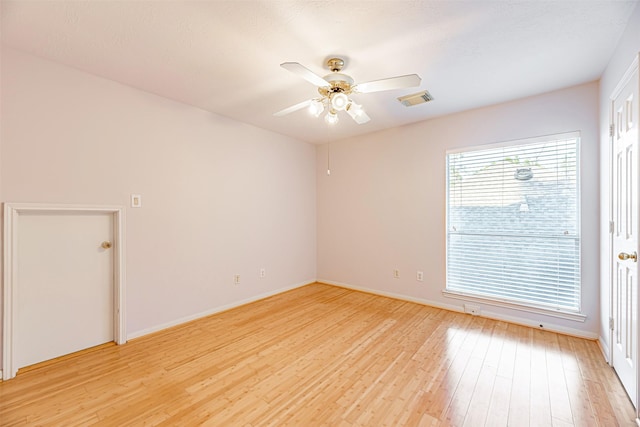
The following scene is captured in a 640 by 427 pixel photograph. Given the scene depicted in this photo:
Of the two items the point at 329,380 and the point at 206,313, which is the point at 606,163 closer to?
the point at 329,380

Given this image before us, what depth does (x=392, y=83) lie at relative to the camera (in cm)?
207

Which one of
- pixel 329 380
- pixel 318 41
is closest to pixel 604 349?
pixel 329 380

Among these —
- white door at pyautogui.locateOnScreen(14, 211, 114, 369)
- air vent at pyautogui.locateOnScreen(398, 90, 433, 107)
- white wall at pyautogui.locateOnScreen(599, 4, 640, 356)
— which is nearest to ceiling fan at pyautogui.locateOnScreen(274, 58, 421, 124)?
air vent at pyautogui.locateOnScreen(398, 90, 433, 107)

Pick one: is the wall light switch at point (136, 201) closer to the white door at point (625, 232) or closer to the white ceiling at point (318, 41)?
the white ceiling at point (318, 41)

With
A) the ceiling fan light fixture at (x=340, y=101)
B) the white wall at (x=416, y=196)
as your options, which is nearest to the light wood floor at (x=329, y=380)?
the white wall at (x=416, y=196)

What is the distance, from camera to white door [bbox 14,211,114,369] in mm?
2330

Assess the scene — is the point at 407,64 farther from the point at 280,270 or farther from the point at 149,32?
the point at 280,270

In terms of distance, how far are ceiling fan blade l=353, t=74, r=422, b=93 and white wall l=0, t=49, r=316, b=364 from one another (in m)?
2.29

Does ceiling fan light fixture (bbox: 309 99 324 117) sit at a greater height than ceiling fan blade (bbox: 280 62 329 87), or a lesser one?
lesser

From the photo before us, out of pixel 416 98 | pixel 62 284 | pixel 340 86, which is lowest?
pixel 62 284

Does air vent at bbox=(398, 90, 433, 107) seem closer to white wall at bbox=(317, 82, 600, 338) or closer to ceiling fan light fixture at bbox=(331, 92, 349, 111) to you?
white wall at bbox=(317, 82, 600, 338)

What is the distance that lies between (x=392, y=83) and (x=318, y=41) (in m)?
0.67

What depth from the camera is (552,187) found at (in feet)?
10.1

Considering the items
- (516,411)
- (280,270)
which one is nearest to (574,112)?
(516,411)
